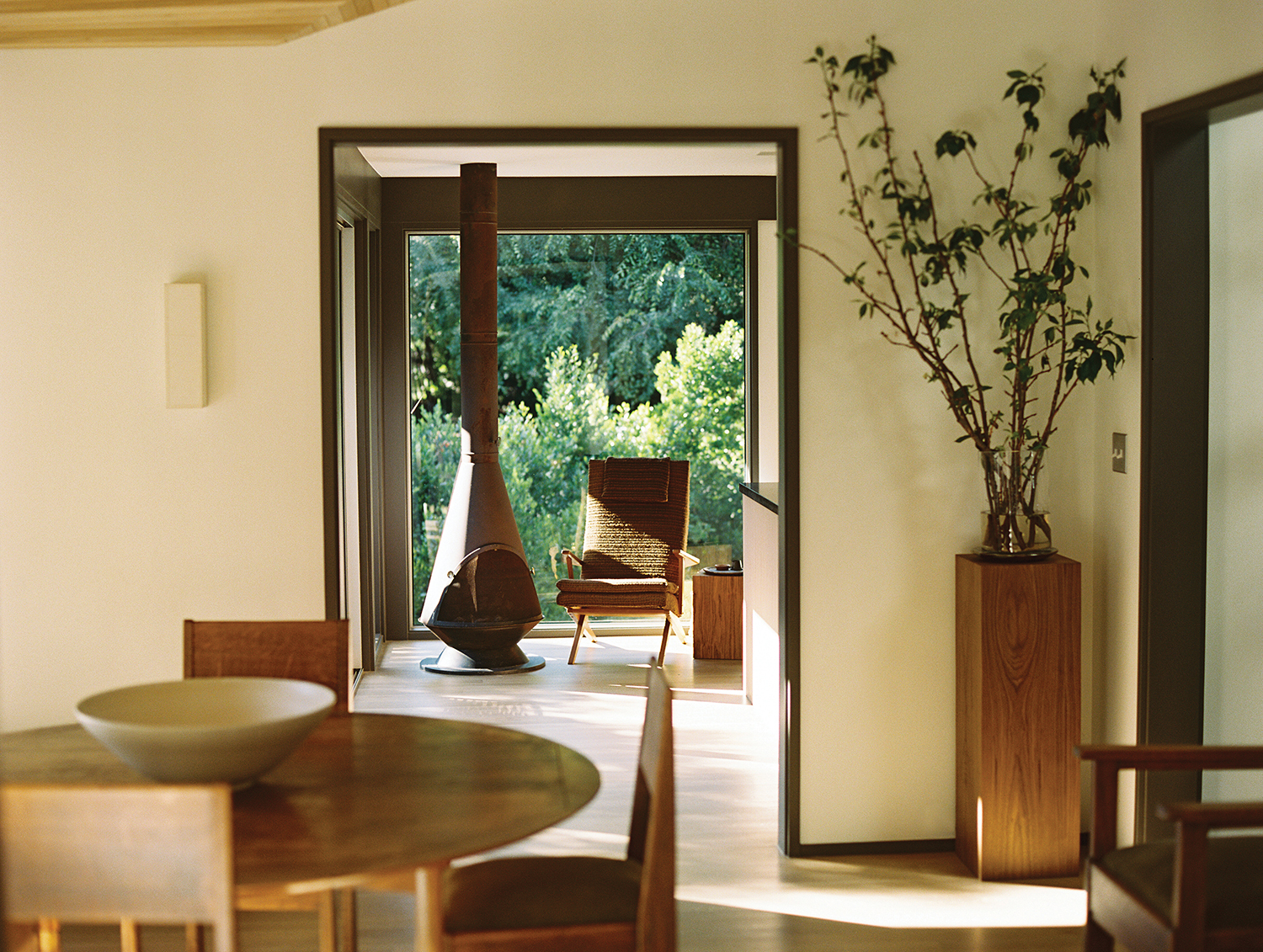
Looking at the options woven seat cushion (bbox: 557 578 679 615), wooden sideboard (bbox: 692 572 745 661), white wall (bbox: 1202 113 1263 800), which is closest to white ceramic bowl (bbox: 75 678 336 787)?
white wall (bbox: 1202 113 1263 800)

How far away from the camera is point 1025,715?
3.60 meters

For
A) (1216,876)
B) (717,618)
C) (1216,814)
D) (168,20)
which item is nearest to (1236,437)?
(1216,876)

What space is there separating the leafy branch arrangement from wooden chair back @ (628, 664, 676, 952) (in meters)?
1.74

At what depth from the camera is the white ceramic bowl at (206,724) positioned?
6.63 feet

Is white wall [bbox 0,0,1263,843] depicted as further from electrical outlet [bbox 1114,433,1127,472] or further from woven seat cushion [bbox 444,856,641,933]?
woven seat cushion [bbox 444,856,641,933]

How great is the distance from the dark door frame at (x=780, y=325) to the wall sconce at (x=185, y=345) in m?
0.35

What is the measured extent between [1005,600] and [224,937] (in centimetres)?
255

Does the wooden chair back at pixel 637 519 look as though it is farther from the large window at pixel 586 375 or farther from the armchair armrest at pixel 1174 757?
the armchair armrest at pixel 1174 757

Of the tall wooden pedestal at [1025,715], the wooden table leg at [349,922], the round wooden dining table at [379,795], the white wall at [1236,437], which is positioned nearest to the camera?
the round wooden dining table at [379,795]

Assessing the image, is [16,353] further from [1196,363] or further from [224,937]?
[1196,363]

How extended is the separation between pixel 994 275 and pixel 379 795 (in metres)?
2.61

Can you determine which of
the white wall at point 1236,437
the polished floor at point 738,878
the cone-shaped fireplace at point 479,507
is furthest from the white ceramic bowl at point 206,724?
the cone-shaped fireplace at point 479,507

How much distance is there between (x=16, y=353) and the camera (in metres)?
3.62

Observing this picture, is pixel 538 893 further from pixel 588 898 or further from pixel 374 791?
pixel 374 791
